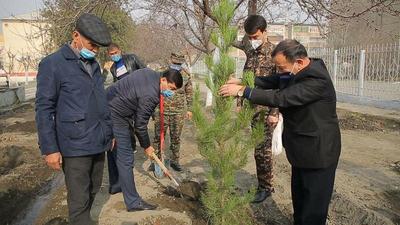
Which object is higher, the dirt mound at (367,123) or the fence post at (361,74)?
the fence post at (361,74)

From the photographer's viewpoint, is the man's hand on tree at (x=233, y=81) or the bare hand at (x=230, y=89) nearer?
the bare hand at (x=230, y=89)

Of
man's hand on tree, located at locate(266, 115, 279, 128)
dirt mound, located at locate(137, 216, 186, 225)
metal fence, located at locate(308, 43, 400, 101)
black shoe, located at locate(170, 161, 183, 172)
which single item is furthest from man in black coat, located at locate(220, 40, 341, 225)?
metal fence, located at locate(308, 43, 400, 101)

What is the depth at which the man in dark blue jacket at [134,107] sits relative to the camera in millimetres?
3846

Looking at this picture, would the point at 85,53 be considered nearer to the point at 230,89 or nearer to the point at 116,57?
the point at 230,89

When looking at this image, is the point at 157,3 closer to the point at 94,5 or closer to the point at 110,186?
the point at 94,5

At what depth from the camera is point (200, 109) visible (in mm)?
3086

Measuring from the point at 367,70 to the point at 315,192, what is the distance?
10811 millimetres

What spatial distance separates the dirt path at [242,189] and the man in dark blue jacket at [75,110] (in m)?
1.10

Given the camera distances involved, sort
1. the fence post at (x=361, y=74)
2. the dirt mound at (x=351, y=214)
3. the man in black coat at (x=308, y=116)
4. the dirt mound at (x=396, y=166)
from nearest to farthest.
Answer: the man in black coat at (x=308, y=116) < the dirt mound at (x=351, y=214) < the dirt mound at (x=396, y=166) < the fence post at (x=361, y=74)

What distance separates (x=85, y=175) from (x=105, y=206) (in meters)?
1.45

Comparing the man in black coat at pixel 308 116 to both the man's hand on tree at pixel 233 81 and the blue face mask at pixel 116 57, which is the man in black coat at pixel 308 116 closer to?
the man's hand on tree at pixel 233 81

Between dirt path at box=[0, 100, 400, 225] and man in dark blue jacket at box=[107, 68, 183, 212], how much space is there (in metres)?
0.32

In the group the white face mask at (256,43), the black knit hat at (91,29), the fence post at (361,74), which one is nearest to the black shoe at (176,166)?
the white face mask at (256,43)

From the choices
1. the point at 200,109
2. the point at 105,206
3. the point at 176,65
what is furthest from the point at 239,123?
the point at 176,65
